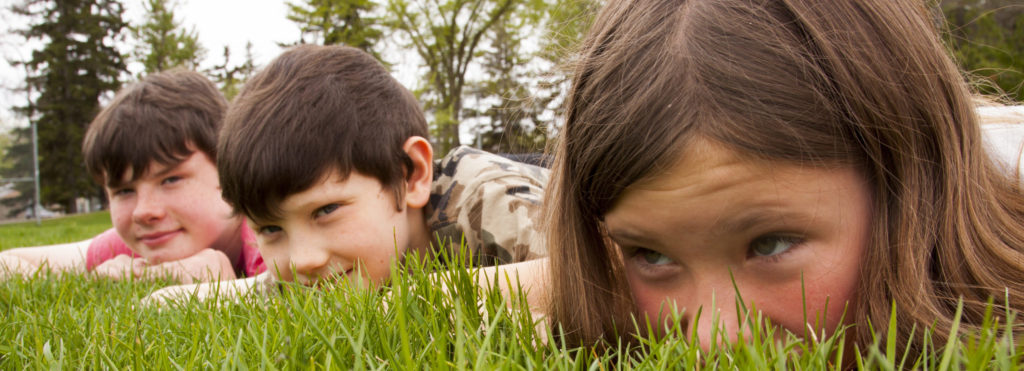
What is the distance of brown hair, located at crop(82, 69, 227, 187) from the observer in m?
4.30

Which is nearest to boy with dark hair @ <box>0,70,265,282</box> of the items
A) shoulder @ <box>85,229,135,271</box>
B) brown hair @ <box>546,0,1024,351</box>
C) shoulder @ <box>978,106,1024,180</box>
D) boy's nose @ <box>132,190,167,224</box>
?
boy's nose @ <box>132,190,167,224</box>

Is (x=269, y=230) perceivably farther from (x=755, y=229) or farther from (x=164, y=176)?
(x=755, y=229)

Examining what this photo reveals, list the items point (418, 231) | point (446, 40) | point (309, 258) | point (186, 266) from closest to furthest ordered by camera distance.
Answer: point (309, 258), point (418, 231), point (186, 266), point (446, 40)

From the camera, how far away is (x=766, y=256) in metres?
1.52

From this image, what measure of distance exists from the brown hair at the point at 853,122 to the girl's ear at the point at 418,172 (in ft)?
5.94

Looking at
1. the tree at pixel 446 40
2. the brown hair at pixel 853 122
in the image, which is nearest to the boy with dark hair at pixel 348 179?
the brown hair at pixel 853 122

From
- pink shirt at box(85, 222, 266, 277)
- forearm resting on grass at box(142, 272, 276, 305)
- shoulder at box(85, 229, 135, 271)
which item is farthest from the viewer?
shoulder at box(85, 229, 135, 271)

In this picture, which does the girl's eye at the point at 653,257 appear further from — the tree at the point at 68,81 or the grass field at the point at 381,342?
the tree at the point at 68,81

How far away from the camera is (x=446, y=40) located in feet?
90.5

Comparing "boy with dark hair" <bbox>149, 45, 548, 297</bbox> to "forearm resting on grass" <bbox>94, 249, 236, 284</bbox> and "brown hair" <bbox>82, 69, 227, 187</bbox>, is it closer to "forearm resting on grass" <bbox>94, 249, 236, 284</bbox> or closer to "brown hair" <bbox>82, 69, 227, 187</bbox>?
"forearm resting on grass" <bbox>94, 249, 236, 284</bbox>

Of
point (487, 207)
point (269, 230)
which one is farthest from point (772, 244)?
point (269, 230)

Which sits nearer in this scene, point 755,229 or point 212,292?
point 755,229

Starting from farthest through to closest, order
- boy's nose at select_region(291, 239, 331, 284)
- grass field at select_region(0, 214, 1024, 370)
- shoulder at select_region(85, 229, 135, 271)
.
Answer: shoulder at select_region(85, 229, 135, 271) → boy's nose at select_region(291, 239, 331, 284) → grass field at select_region(0, 214, 1024, 370)

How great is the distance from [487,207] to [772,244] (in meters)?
1.73
